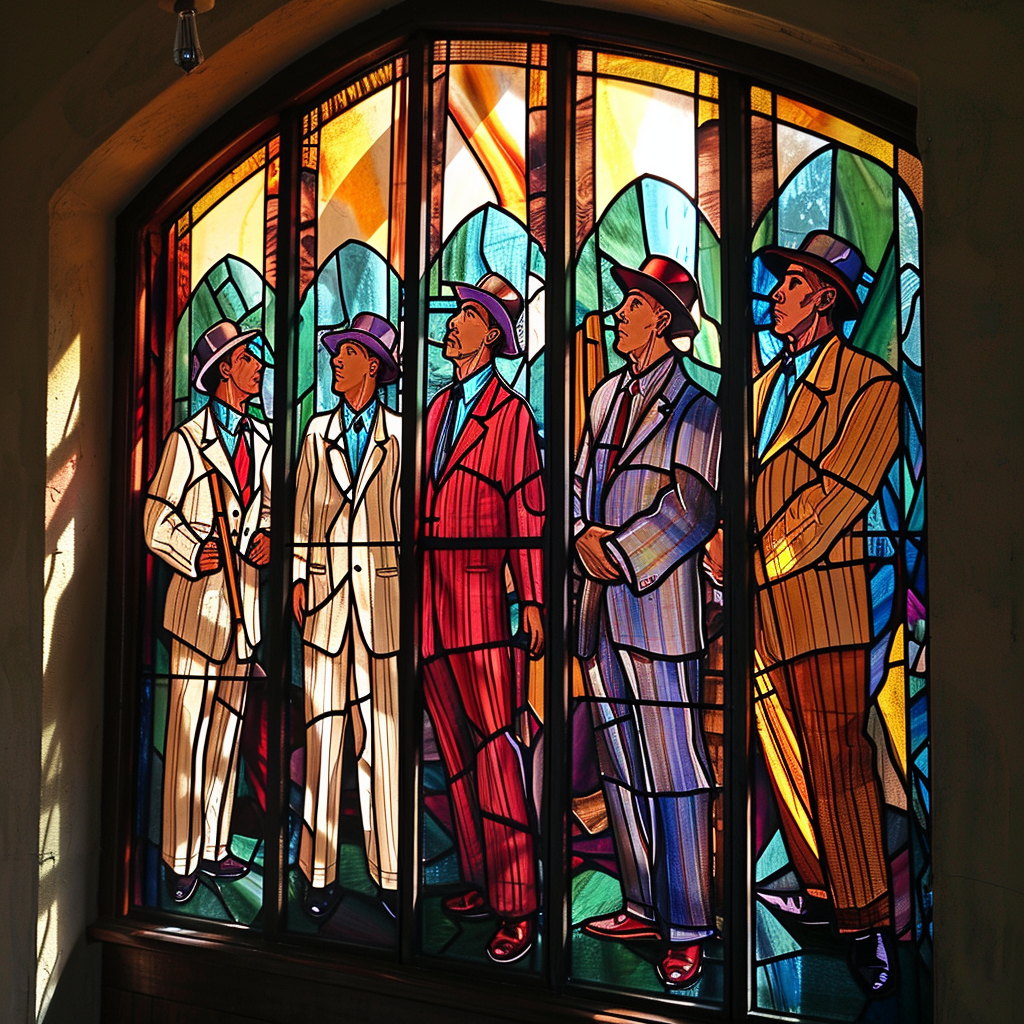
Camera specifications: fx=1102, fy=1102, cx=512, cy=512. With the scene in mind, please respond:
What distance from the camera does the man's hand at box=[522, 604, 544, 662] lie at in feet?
9.30

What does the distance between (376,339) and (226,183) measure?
2.44 feet

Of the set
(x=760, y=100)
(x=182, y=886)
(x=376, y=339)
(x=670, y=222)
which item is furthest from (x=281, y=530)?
(x=760, y=100)

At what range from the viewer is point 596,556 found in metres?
2.79

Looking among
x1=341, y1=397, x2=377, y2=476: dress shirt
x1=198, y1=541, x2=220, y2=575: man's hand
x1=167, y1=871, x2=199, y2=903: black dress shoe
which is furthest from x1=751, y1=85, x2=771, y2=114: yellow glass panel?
x1=167, y1=871, x2=199, y2=903: black dress shoe

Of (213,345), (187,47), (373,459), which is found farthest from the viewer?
(213,345)

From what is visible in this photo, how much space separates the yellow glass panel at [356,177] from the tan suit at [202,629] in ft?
2.01

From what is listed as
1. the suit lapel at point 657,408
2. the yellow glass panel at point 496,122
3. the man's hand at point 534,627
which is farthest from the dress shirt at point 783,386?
the yellow glass panel at point 496,122

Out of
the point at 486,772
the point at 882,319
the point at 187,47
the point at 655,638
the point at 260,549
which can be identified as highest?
the point at 187,47

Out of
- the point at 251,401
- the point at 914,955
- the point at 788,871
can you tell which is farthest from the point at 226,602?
the point at 914,955

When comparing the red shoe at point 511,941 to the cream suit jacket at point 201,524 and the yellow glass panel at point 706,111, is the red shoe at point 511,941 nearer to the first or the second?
the cream suit jacket at point 201,524

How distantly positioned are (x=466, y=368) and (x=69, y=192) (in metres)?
1.31

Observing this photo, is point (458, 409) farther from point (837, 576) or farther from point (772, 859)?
point (772, 859)

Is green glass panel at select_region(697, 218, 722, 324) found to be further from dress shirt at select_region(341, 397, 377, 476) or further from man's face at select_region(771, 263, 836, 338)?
dress shirt at select_region(341, 397, 377, 476)

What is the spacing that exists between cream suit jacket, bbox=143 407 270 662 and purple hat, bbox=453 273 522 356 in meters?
0.75
